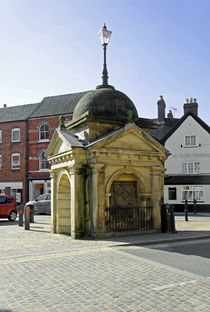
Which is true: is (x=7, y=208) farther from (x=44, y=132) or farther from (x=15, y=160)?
(x=15, y=160)

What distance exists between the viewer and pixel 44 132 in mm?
34562

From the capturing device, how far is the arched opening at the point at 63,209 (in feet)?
41.4

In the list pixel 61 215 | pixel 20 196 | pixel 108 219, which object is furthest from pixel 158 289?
pixel 20 196

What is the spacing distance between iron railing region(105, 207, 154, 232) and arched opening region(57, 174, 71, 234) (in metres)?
2.31

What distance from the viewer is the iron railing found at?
11012mm

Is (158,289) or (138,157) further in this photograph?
(138,157)

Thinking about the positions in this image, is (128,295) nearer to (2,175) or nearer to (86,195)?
(86,195)

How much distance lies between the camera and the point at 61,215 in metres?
12.6

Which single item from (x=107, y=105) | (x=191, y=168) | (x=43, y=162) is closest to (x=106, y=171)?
(x=107, y=105)

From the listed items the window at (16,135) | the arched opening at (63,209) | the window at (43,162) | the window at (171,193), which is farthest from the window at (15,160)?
the arched opening at (63,209)

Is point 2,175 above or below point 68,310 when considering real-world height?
above

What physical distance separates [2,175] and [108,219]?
89.4 ft

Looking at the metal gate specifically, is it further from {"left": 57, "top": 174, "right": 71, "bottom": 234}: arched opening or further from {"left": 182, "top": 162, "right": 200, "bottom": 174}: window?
{"left": 182, "top": 162, "right": 200, "bottom": 174}: window

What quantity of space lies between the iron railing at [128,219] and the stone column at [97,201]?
11.7 inches
